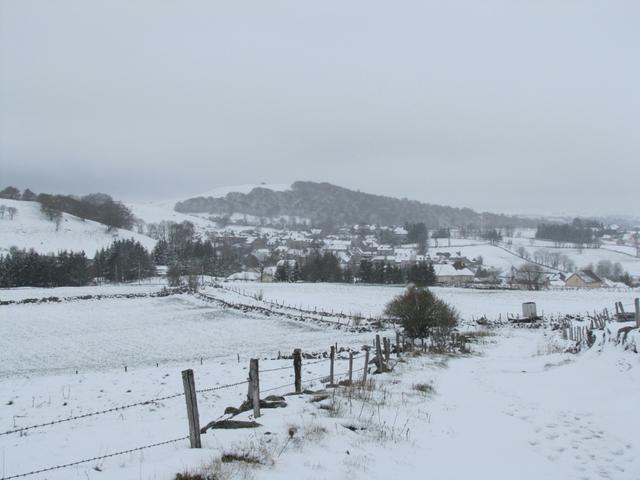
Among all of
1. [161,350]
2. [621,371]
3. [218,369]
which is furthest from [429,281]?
[621,371]

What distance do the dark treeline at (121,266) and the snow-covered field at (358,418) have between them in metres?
78.3

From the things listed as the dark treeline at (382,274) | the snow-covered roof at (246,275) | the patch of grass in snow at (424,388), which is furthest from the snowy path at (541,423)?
the snow-covered roof at (246,275)

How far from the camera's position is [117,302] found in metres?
66.6

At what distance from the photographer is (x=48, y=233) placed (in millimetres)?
148250

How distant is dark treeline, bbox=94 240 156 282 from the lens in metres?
106

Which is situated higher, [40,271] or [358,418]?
[40,271]

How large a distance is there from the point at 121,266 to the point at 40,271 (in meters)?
18.0

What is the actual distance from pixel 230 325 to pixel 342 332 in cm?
1105

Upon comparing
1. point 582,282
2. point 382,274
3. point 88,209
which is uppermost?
point 88,209

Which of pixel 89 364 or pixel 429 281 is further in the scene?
pixel 429 281

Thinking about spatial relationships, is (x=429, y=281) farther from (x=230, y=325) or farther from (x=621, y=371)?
(x=621, y=371)

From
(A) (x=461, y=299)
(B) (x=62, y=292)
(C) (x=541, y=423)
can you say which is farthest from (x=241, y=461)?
(B) (x=62, y=292)

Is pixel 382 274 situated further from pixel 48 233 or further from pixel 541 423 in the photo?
pixel 48 233

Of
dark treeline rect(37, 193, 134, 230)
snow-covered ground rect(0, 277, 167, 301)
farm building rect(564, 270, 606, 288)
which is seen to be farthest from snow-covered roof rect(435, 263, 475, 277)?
dark treeline rect(37, 193, 134, 230)
